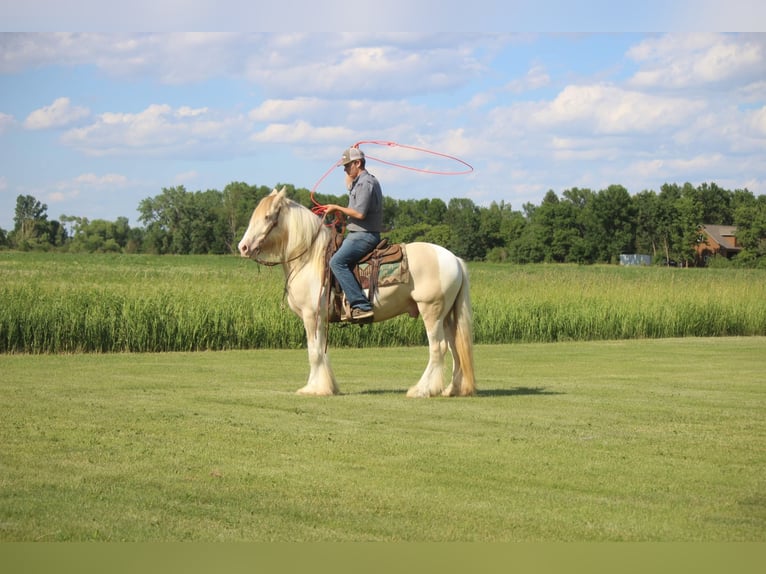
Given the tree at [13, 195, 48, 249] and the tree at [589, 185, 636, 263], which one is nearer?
the tree at [13, 195, 48, 249]

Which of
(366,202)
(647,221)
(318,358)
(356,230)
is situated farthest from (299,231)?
(647,221)

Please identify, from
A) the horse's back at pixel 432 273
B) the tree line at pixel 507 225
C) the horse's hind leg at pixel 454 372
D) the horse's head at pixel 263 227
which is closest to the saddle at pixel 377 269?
the horse's back at pixel 432 273

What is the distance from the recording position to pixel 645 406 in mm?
11180

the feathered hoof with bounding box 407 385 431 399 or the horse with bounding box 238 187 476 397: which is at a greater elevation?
the horse with bounding box 238 187 476 397

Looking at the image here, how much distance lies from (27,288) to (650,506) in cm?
1653

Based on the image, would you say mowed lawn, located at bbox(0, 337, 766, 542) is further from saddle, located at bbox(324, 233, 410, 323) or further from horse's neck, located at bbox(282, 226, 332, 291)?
horse's neck, located at bbox(282, 226, 332, 291)

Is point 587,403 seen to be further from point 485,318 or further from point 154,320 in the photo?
point 485,318

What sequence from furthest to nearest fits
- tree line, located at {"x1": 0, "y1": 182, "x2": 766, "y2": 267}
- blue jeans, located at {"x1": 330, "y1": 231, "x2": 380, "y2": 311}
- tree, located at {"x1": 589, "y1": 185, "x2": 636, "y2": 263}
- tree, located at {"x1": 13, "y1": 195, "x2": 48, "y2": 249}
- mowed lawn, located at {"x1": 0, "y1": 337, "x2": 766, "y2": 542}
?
tree, located at {"x1": 589, "y1": 185, "x2": 636, "y2": 263}
tree, located at {"x1": 13, "y1": 195, "x2": 48, "y2": 249}
tree line, located at {"x1": 0, "y1": 182, "x2": 766, "y2": 267}
blue jeans, located at {"x1": 330, "y1": 231, "x2": 380, "y2": 311}
mowed lawn, located at {"x1": 0, "y1": 337, "x2": 766, "y2": 542}

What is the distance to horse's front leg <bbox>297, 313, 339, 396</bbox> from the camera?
11.5 metres

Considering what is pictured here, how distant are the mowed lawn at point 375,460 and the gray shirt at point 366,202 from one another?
1.93 metres

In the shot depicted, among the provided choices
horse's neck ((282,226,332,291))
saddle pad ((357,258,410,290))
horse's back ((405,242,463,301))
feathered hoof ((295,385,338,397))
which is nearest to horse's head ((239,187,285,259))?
horse's neck ((282,226,332,291))

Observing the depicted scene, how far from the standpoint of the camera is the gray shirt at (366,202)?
36.9ft

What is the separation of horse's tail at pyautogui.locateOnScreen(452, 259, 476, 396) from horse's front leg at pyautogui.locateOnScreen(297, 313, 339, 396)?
1484 mm

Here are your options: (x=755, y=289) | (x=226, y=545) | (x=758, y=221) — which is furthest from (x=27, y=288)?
(x=758, y=221)
